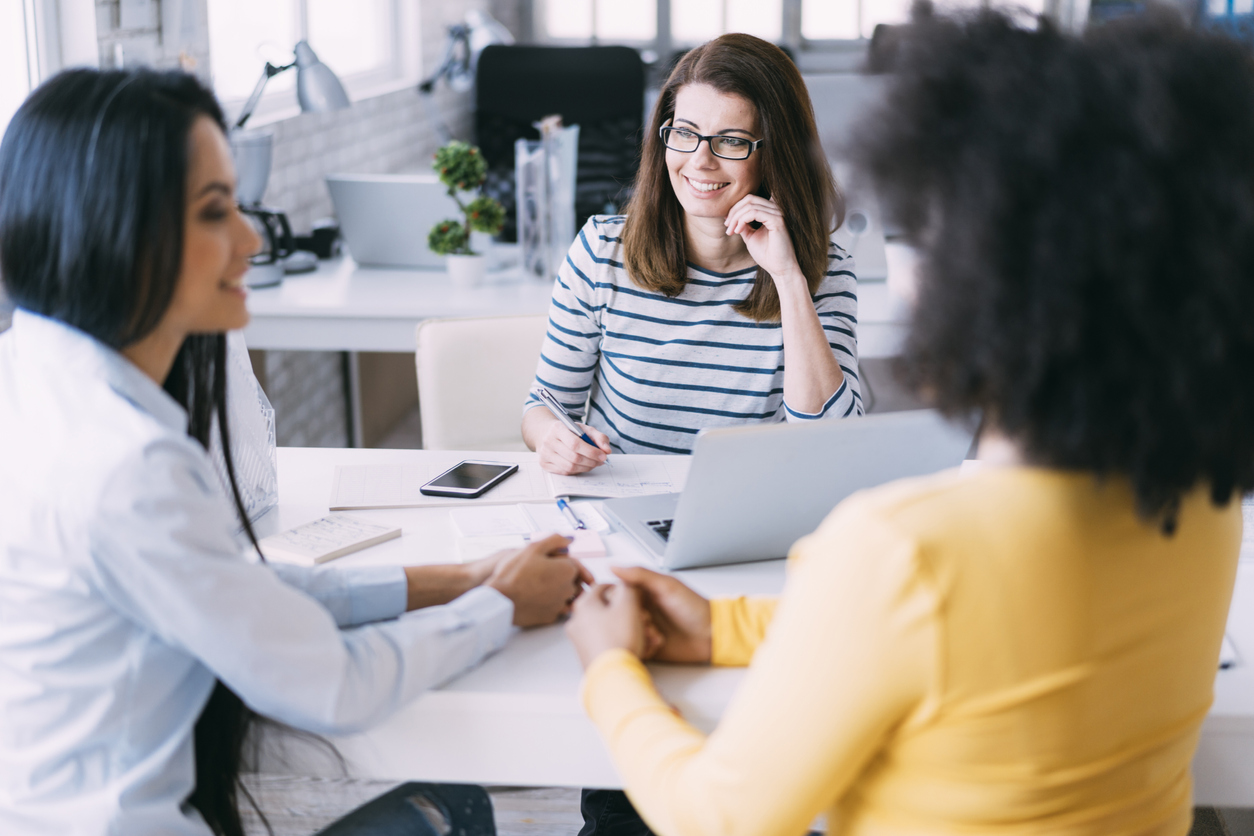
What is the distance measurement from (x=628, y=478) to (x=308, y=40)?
2.61 metres

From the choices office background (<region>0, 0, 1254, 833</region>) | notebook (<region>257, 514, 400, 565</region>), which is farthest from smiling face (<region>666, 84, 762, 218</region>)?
notebook (<region>257, 514, 400, 565</region>)

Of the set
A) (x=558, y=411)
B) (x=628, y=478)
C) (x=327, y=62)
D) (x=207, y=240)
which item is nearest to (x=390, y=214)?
(x=558, y=411)

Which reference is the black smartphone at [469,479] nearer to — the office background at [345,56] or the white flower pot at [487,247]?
the office background at [345,56]

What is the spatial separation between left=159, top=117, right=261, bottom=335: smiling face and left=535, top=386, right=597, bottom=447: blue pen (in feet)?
2.19

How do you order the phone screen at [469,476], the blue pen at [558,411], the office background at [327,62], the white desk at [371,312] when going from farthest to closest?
the white desk at [371,312], the office background at [327,62], the blue pen at [558,411], the phone screen at [469,476]

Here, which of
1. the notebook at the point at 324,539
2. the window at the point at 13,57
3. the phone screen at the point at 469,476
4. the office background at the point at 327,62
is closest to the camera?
the notebook at the point at 324,539

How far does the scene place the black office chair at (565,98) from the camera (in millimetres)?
4129

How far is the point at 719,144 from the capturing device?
5.58 ft

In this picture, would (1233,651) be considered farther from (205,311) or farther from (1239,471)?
(205,311)

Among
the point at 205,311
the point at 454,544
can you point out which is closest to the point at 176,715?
the point at 205,311

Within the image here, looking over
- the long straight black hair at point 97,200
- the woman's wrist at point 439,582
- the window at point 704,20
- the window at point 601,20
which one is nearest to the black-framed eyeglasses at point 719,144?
the woman's wrist at point 439,582

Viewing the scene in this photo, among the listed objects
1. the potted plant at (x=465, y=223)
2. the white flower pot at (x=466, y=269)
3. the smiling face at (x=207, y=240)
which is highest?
the smiling face at (x=207, y=240)

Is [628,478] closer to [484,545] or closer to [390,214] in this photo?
[484,545]

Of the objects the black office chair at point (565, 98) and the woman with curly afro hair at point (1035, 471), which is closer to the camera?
the woman with curly afro hair at point (1035, 471)
